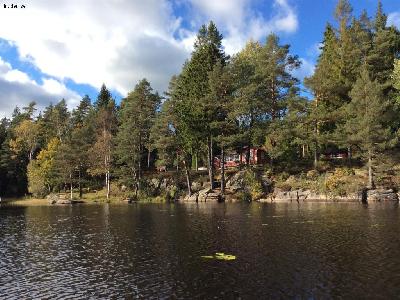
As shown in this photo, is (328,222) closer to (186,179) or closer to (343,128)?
(343,128)

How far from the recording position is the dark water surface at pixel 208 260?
758 inches

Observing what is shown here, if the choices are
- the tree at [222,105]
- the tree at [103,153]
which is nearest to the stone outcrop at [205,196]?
the tree at [222,105]

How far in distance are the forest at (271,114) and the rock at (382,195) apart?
267cm

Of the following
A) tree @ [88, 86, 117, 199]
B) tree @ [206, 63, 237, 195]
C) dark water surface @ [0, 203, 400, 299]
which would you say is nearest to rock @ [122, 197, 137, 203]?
tree @ [88, 86, 117, 199]

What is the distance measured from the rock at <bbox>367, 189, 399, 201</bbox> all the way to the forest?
2672mm

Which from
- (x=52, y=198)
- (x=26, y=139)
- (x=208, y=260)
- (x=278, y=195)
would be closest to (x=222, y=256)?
(x=208, y=260)

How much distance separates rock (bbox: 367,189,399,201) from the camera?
6400 cm

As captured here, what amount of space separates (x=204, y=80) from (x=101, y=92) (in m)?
64.2

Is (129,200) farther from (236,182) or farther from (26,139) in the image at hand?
(26,139)

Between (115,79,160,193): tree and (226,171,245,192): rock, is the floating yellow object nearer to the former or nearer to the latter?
(226,171,245,192): rock

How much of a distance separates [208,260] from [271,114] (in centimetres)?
6267

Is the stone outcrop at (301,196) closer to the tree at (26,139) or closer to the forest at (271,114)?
the forest at (271,114)

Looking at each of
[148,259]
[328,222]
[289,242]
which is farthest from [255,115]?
[148,259]

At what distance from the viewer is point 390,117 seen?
224ft
